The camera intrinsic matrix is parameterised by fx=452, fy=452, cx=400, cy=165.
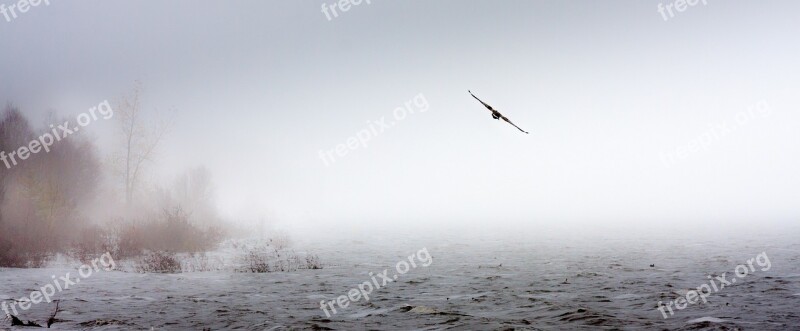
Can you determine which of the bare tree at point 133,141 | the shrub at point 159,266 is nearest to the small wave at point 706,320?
the shrub at point 159,266

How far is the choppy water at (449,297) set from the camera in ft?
46.7

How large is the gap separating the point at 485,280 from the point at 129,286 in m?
17.3

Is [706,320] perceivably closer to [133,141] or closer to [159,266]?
[159,266]

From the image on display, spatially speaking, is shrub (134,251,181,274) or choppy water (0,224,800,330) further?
shrub (134,251,181,274)

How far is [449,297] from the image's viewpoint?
1905cm

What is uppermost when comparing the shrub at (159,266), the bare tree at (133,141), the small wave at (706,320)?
the bare tree at (133,141)

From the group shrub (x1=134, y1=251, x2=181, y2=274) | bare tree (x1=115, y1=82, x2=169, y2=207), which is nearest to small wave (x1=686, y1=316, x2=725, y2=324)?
shrub (x1=134, y1=251, x2=181, y2=274)

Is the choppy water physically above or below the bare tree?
below

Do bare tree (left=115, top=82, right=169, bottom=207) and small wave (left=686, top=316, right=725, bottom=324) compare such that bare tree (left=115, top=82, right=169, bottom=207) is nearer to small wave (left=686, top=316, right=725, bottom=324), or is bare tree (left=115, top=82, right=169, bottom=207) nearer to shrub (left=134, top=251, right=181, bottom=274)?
shrub (left=134, top=251, right=181, bottom=274)

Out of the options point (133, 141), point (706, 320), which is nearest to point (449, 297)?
point (706, 320)

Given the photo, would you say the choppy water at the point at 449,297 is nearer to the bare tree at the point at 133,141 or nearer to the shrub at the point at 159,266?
the shrub at the point at 159,266

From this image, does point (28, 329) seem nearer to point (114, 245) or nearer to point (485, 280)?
point (485, 280)

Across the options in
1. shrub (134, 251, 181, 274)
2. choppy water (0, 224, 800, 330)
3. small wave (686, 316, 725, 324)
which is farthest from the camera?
shrub (134, 251, 181, 274)

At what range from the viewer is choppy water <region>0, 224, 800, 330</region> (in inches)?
560
